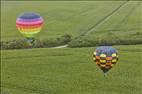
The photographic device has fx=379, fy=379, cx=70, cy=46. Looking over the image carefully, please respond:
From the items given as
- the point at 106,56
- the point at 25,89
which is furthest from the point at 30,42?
the point at 106,56

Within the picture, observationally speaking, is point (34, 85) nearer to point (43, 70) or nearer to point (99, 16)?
point (43, 70)

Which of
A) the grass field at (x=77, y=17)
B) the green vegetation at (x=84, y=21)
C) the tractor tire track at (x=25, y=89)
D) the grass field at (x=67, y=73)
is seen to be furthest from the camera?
the grass field at (x=77, y=17)

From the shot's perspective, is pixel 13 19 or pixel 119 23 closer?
pixel 119 23

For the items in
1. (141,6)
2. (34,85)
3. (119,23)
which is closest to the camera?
(34,85)

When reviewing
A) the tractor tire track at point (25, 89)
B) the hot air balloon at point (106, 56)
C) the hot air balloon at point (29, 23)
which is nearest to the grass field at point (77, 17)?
the hot air balloon at point (29, 23)

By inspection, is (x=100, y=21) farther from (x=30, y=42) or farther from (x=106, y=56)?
(x=106, y=56)

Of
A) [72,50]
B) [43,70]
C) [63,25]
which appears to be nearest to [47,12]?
[63,25]

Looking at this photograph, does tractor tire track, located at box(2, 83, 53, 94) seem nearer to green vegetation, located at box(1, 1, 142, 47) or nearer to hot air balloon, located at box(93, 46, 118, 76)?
hot air balloon, located at box(93, 46, 118, 76)

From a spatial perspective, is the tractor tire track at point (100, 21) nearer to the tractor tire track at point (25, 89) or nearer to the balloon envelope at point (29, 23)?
the balloon envelope at point (29, 23)

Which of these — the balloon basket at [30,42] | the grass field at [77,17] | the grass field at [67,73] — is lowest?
the grass field at [77,17]
